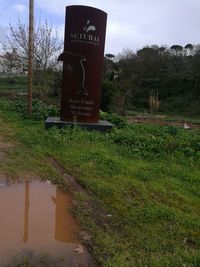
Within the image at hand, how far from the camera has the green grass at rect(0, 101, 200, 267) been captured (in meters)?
3.92

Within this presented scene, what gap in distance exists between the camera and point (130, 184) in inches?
238

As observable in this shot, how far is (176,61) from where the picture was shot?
54.9 metres

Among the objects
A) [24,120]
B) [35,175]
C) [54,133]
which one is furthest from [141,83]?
[35,175]

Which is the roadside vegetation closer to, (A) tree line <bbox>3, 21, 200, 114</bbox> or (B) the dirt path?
(B) the dirt path

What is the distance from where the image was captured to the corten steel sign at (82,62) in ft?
34.5

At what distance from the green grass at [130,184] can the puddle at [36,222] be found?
217mm

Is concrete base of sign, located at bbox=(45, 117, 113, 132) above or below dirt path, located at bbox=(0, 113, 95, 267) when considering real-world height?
above

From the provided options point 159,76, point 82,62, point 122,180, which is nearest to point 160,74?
point 159,76

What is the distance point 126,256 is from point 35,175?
3.09 metres

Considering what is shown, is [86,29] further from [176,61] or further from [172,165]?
[176,61]

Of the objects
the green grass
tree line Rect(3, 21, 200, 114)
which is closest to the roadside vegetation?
the green grass

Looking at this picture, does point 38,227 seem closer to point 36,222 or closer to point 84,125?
point 36,222

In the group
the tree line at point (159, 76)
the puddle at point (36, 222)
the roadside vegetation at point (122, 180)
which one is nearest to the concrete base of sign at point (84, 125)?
the roadside vegetation at point (122, 180)

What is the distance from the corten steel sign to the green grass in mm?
980
